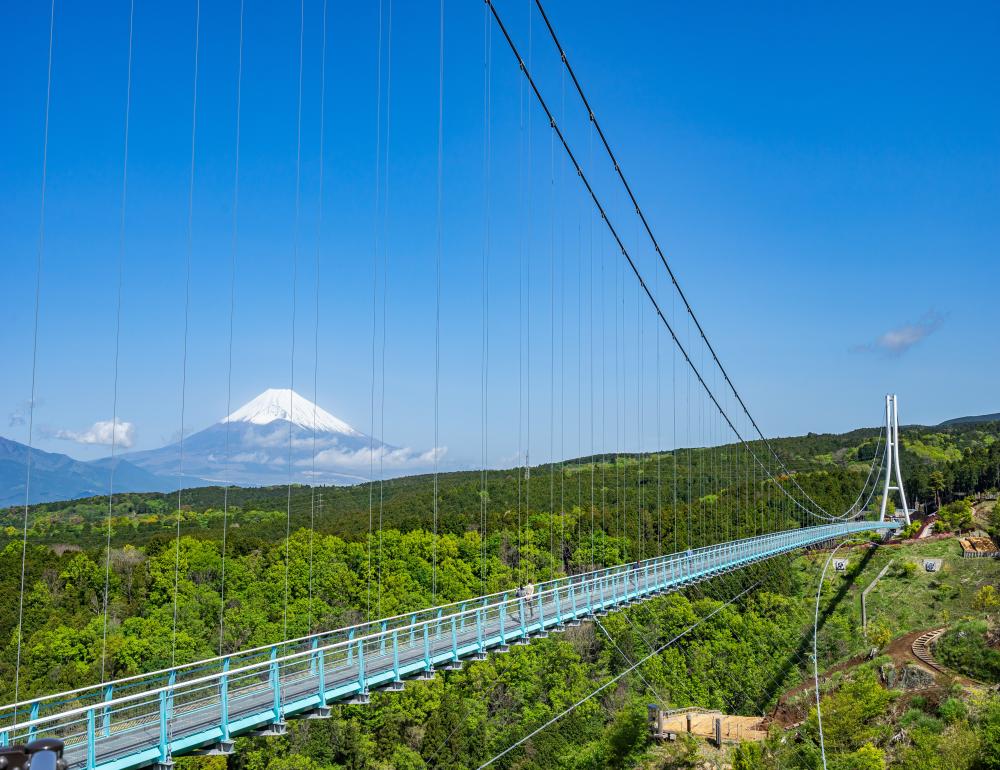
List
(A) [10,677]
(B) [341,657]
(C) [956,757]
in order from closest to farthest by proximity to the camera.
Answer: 1. (B) [341,657]
2. (C) [956,757]
3. (A) [10,677]

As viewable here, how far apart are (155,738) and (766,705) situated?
4659 centimetres

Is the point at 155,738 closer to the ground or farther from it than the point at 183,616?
farther from it

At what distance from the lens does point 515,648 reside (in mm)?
51531

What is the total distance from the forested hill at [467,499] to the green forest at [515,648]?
48 centimetres

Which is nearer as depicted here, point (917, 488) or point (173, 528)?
point (173, 528)

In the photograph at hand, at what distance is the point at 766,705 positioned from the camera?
170 feet

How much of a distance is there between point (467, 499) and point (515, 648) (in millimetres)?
29057

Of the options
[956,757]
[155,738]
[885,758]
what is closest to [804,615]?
[885,758]

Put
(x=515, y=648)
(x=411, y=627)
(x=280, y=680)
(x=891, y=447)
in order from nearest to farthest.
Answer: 1. (x=280, y=680)
2. (x=411, y=627)
3. (x=515, y=648)
4. (x=891, y=447)

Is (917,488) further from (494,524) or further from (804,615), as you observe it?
(494,524)

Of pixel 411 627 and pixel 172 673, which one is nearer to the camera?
pixel 172 673

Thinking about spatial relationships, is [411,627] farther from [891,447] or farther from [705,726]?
[891,447]

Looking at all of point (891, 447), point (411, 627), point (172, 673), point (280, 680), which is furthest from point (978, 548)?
point (172, 673)

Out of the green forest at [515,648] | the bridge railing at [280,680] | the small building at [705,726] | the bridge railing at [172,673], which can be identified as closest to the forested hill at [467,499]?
the green forest at [515,648]
